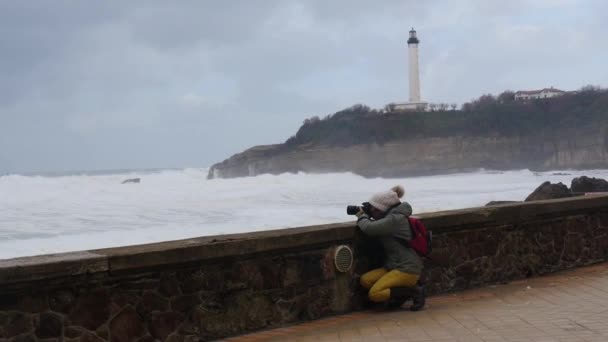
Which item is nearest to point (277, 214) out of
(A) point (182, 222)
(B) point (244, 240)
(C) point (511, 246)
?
(A) point (182, 222)

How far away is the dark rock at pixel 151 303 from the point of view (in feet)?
17.6

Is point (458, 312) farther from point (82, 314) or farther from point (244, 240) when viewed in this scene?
point (82, 314)

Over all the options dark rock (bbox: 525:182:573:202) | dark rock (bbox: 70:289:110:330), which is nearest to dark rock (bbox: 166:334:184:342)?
dark rock (bbox: 70:289:110:330)

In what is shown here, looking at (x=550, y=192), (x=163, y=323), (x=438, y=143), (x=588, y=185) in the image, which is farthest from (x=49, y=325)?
(x=438, y=143)

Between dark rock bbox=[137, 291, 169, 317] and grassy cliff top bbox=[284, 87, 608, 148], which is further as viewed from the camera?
grassy cliff top bbox=[284, 87, 608, 148]

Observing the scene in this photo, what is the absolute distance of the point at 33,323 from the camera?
15.9ft

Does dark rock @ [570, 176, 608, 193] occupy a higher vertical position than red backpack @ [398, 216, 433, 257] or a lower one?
higher

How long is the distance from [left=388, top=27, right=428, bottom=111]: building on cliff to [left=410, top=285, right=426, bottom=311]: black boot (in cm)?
10232

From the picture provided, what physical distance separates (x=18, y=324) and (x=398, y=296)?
10.5ft

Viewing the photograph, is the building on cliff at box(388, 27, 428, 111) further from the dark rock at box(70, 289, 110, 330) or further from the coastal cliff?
the dark rock at box(70, 289, 110, 330)

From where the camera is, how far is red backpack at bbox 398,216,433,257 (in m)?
6.46

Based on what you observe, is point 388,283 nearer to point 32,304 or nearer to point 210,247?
point 210,247

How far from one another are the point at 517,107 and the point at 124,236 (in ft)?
328

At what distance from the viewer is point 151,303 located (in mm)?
5422
